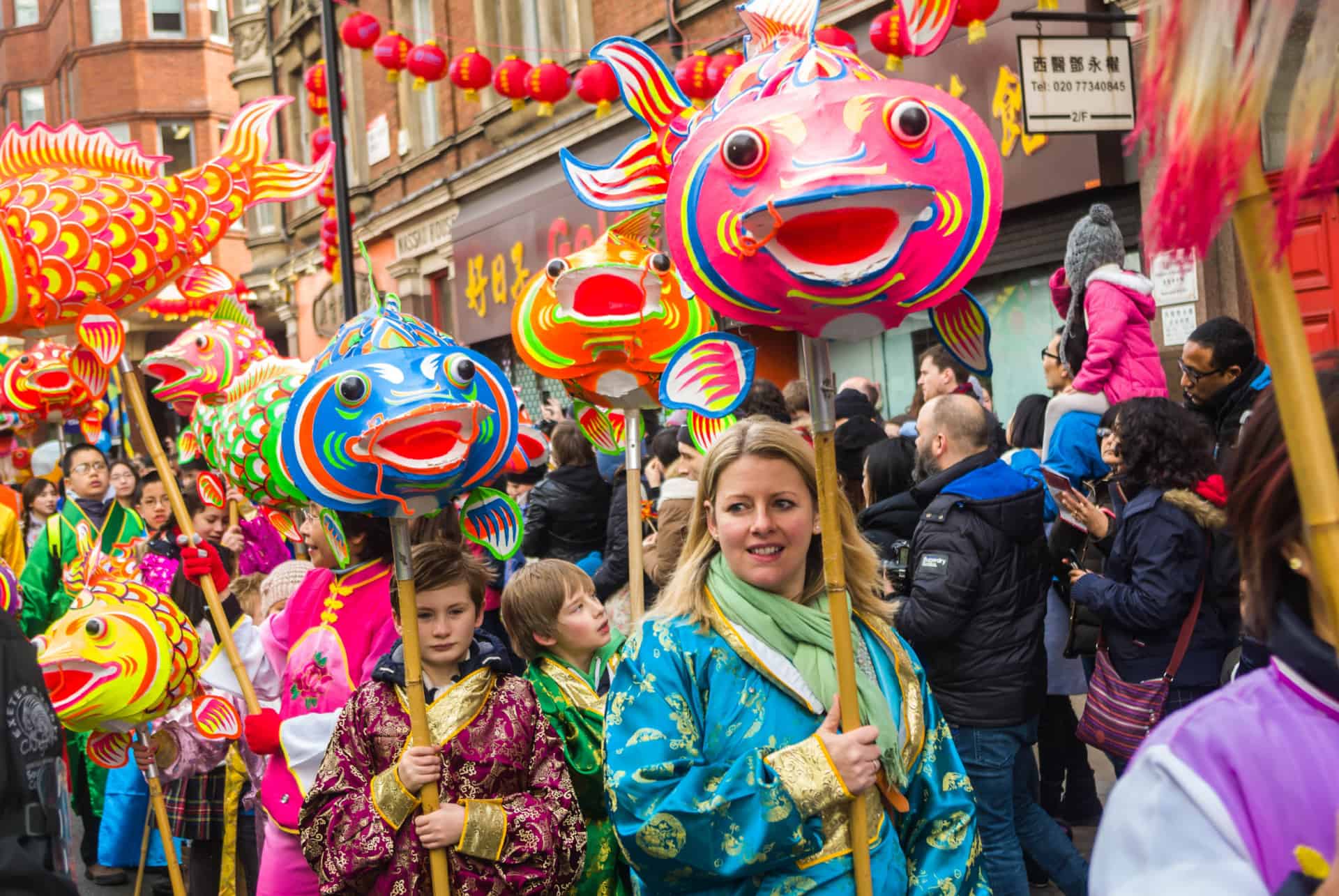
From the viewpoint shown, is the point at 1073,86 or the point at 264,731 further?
the point at 1073,86

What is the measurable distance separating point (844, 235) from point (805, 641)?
800mm

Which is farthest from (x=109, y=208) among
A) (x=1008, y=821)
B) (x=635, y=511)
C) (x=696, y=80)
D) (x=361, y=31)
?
(x=361, y=31)

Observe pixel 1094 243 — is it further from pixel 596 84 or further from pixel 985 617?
pixel 596 84

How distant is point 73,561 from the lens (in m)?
6.91

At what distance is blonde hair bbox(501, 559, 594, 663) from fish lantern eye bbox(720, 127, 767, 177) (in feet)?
5.23

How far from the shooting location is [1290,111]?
1.20 m

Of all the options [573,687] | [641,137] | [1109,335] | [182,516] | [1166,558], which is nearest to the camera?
[641,137]

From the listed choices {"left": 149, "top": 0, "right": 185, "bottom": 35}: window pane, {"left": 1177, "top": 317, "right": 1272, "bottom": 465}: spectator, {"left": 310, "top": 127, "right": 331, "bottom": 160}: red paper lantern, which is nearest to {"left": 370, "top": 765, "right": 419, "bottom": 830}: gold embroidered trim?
{"left": 1177, "top": 317, "right": 1272, "bottom": 465}: spectator

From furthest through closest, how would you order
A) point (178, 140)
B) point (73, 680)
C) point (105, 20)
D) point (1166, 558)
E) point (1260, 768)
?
point (105, 20)
point (178, 140)
point (1166, 558)
point (73, 680)
point (1260, 768)

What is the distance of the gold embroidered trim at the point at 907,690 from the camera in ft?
8.80

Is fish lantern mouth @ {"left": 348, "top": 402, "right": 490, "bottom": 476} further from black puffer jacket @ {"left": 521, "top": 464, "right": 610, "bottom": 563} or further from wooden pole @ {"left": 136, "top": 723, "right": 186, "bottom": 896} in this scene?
black puffer jacket @ {"left": 521, "top": 464, "right": 610, "bottom": 563}

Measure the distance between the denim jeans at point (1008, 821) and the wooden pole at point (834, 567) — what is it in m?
1.90

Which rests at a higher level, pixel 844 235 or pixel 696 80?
pixel 696 80

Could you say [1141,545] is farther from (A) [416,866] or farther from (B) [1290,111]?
(B) [1290,111]
